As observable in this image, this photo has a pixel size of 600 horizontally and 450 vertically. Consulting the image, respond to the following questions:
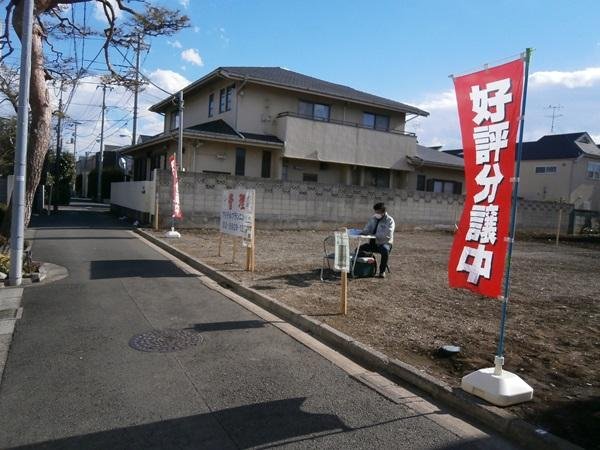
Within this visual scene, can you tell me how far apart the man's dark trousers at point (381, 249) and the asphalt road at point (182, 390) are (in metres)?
3.56

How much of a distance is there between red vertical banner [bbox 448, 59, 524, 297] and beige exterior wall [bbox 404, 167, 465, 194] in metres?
23.1

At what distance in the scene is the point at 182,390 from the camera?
429 cm

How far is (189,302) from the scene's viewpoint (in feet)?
25.0

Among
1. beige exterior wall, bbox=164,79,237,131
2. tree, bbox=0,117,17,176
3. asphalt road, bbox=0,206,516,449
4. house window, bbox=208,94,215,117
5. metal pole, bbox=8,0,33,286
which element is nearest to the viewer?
asphalt road, bbox=0,206,516,449

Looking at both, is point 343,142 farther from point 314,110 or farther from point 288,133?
point 288,133

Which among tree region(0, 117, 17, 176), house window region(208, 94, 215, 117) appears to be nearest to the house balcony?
house window region(208, 94, 215, 117)

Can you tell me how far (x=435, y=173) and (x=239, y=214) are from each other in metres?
21.2

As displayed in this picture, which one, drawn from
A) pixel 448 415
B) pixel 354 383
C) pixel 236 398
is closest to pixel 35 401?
pixel 236 398

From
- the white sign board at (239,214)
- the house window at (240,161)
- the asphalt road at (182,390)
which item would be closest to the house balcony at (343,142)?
the house window at (240,161)

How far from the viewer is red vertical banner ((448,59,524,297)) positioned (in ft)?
14.0

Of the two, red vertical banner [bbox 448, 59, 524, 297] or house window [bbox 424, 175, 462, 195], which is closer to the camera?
red vertical banner [bbox 448, 59, 524, 297]

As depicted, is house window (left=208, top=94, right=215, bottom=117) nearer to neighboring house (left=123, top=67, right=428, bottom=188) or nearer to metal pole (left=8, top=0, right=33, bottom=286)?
neighboring house (left=123, top=67, right=428, bottom=188)

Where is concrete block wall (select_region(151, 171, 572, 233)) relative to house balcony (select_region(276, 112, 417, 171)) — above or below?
below

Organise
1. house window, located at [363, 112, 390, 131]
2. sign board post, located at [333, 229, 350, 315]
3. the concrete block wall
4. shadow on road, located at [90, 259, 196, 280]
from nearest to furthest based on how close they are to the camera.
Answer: sign board post, located at [333, 229, 350, 315]
shadow on road, located at [90, 259, 196, 280]
the concrete block wall
house window, located at [363, 112, 390, 131]
